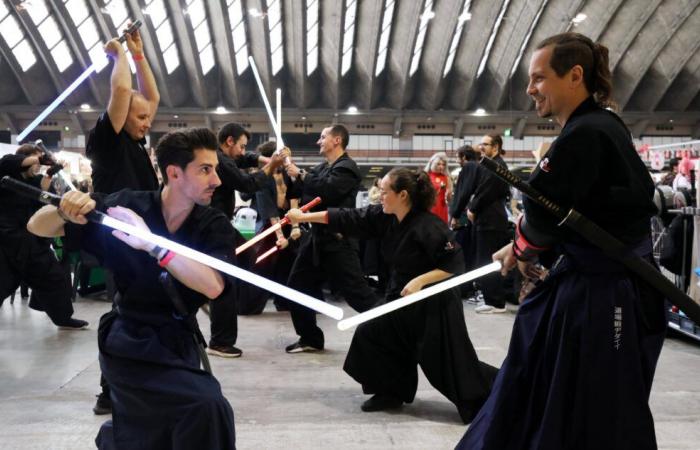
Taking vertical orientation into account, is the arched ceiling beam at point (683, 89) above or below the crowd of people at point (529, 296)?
above

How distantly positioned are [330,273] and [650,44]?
27.7m

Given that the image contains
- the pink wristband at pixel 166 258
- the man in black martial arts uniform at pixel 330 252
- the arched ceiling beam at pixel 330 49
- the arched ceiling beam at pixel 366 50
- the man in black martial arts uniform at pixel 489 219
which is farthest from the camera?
the arched ceiling beam at pixel 366 50

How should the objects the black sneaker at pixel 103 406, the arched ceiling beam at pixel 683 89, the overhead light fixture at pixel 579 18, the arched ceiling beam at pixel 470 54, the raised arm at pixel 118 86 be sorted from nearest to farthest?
the raised arm at pixel 118 86 → the black sneaker at pixel 103 406 → the overhead light fixture at pixel 579 18 → the arched ceiling beam at pixel 470 54 → the arched ceiling beam at pixel 683 89

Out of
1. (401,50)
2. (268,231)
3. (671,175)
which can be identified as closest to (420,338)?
(268,231)

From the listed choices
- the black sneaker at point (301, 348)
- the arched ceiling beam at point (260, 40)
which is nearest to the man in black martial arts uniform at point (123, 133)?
the black sneaker at point (301, 348)

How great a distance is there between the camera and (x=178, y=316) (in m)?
2.13

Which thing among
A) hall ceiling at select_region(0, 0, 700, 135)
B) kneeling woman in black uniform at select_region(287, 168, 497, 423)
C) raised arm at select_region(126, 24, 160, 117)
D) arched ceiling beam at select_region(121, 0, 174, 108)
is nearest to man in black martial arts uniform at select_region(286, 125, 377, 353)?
kneeling woman in black uniform at select_region(287, 168, 497, 423)

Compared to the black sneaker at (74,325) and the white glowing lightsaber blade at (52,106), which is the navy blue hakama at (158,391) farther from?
the black sneaker at (74,325)

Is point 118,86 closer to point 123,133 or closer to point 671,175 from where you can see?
point 123,133

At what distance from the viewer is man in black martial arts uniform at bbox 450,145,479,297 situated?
23.3 feet

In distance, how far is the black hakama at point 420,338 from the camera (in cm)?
346

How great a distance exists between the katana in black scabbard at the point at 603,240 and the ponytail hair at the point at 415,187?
1780 mm

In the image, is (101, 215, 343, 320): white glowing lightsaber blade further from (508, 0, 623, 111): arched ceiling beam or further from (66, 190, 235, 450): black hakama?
(508, 0, 623, 111): arched ceiling beam

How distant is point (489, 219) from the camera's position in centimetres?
701
